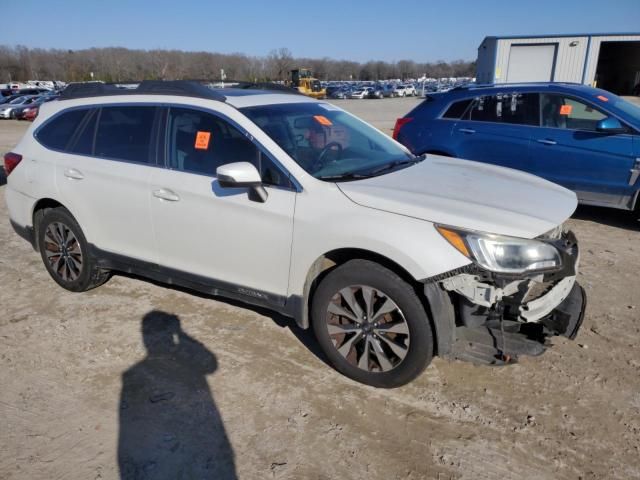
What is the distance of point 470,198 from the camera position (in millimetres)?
2906

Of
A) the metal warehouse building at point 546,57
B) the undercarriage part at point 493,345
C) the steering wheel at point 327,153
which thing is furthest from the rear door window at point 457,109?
the metal warehouse building at point 546,57

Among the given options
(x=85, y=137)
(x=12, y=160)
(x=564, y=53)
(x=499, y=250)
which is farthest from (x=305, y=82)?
(x=499, y=250)

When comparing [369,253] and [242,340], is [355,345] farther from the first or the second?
[242,340]

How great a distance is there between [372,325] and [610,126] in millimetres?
4512

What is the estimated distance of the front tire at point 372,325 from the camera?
2764 millimetres

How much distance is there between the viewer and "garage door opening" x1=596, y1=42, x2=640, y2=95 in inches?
1569

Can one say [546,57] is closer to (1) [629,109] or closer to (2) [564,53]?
(2) [564,53]

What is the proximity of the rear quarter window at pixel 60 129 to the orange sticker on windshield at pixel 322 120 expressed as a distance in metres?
2.03

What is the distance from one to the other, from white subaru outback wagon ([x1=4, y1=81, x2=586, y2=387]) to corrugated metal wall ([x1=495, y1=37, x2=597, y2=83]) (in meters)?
28.1

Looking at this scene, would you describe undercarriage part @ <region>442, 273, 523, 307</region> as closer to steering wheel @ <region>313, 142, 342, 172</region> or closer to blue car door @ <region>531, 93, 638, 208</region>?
steering wheel @ <region>313, 142, 342, 172</region>

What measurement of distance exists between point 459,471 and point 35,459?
7.29ft

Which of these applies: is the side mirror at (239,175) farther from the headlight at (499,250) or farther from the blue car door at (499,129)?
the blue car door at (499,129)

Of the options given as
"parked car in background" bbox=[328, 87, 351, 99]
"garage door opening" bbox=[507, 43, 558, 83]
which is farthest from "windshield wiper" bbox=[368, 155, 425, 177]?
"parked car in background" bbox=[328, 87, 351, 99]

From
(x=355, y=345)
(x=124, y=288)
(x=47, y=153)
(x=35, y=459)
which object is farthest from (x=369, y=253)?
(x=47, y=153)
